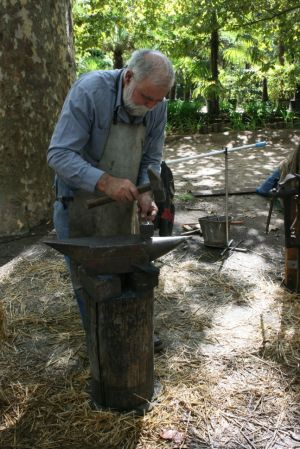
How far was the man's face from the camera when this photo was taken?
2.16 m

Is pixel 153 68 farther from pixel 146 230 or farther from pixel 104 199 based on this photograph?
pixel 146 230

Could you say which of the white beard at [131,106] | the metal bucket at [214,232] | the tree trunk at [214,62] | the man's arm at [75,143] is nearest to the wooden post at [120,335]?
the man's arm at [75,143]

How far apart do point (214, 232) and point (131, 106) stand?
2.77 m

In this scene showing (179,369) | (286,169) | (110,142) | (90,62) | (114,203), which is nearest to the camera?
(110,142)

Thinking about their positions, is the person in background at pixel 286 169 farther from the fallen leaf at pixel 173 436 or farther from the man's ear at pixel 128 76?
the fallen leaf at pixel 173 436

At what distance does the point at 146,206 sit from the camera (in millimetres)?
2648

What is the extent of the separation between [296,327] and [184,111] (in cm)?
1188

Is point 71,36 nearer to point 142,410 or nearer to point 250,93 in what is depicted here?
point 142,410

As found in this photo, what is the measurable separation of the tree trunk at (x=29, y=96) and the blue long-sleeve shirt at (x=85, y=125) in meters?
2.94

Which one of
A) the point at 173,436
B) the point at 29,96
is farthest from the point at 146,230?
the point at 29,96

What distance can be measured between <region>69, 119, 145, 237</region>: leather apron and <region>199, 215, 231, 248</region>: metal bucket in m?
2.29

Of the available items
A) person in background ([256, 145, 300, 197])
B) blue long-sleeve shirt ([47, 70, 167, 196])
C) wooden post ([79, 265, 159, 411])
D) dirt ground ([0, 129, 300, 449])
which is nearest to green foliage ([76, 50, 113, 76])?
person in background ([256, 145, 300, 197])

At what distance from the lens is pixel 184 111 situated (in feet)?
47.3

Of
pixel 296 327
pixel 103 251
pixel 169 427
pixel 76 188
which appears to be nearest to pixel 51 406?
pixel 169 427
